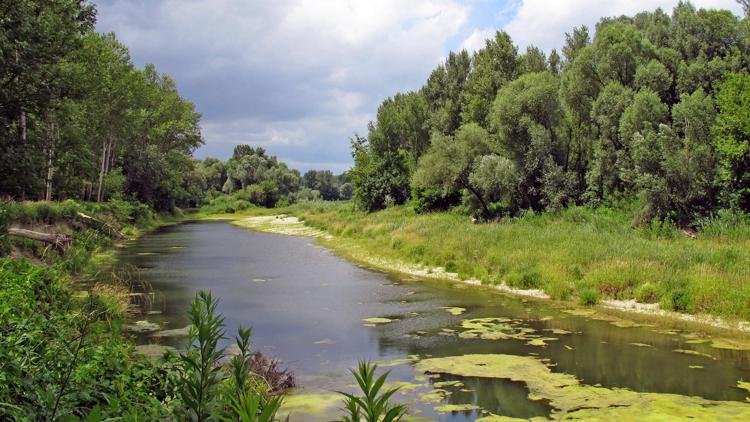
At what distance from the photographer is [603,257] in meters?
18.2

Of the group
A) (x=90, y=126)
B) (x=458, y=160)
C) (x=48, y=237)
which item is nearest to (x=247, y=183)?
(x=90, y=126)

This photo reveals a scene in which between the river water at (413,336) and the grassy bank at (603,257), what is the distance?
1.59 m

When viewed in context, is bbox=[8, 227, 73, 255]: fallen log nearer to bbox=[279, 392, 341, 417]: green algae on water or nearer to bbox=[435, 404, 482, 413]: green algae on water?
bbox=[279, 392, 341, 417]: green algae on water

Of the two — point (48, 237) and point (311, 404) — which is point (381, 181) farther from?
point (311, 404)

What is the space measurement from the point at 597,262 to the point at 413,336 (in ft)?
26.6

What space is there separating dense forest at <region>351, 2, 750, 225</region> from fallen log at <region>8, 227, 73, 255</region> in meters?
25.0

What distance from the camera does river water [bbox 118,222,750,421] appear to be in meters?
9.52

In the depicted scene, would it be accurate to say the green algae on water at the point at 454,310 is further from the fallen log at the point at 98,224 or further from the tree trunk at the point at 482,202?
the tree trunk at the point at 482,202

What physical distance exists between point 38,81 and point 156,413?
15302 millimetres

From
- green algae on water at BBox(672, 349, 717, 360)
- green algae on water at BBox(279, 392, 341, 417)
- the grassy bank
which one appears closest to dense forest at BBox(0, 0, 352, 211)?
green algae on water at BBox(279, 392, 341, 417)

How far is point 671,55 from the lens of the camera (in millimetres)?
32750

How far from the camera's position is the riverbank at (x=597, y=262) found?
14484mm

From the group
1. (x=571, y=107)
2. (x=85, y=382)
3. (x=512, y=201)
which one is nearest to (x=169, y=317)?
(x=85, y=382)

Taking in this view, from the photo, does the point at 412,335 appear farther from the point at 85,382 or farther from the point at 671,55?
the point at 671,55
